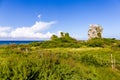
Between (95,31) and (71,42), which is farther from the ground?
(95,31)

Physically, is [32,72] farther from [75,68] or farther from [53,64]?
[75,68]

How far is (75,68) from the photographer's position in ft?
31.4

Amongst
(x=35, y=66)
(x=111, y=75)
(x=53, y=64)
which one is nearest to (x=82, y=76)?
(x=53, y=64)

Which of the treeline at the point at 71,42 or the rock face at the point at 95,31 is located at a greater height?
the rock face at the point at 95,31

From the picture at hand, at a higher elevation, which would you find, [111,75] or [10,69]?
[10,69]

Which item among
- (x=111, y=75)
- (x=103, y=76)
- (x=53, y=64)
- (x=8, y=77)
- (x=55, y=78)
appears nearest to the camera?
(x=8, y=77)

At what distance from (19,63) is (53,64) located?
131 centimetres

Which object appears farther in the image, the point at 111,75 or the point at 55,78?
the point at 111,75

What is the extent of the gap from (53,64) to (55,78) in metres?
0.76

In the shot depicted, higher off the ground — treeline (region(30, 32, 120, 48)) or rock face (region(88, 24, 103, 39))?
rock face (region(88, 24, 103, 39))

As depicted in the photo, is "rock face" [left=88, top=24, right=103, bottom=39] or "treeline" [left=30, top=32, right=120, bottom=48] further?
"rock face" [left=88, top=24, right=103, bottom=39]

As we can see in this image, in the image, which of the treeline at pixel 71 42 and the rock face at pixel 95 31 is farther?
the rock face at pixel 95 31

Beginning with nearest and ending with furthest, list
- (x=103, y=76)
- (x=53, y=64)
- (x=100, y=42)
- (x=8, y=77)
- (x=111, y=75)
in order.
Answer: (x=8, y=77)
(x=53, y=64)
(x=103, y=76)
(x=111, y=75)
(x=100, y=42)

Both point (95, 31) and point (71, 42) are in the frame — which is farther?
point (95, 31)
